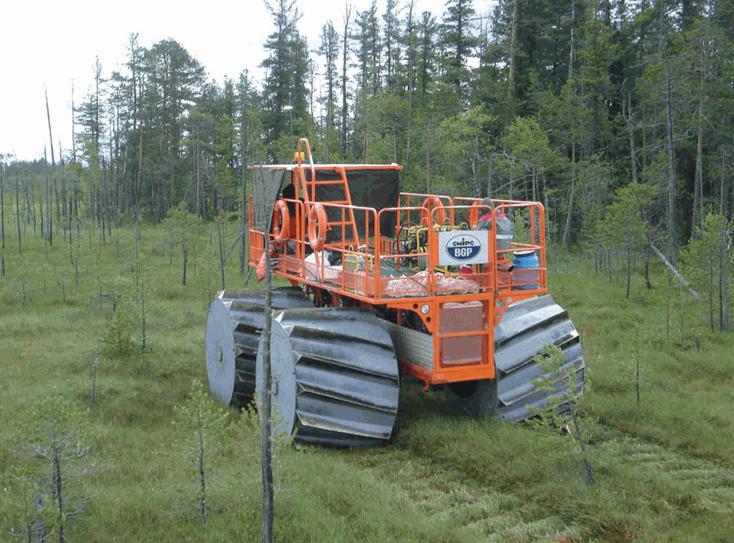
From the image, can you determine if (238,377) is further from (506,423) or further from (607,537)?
(607,537)

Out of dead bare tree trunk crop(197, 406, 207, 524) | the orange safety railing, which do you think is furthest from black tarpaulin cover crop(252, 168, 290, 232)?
dead bare tree trunk crop(197, 406, 207, 524)

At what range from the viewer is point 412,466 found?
35.3ft

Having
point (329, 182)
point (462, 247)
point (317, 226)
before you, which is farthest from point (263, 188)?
point (462, 247)

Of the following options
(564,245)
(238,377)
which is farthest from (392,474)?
(564,245)

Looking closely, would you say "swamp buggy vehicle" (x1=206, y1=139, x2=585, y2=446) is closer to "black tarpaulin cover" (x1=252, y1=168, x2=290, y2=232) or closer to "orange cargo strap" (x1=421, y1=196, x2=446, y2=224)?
"orange cargo strap" (x1=421, y1=196, x2=446, y2=224)

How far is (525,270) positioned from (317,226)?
11.5 feet

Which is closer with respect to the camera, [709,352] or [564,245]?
[709,352]

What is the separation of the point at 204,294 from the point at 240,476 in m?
18.5

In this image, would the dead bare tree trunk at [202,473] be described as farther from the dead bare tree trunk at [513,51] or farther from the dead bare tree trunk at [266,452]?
the dead bare tree trunk at [513,51]

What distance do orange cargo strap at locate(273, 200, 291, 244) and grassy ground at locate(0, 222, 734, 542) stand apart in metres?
3.21

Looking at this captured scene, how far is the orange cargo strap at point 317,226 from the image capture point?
12383mm

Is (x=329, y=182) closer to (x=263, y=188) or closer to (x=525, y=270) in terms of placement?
(x=263, y=188)

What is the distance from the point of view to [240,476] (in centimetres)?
1010

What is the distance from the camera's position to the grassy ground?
8.73 m
